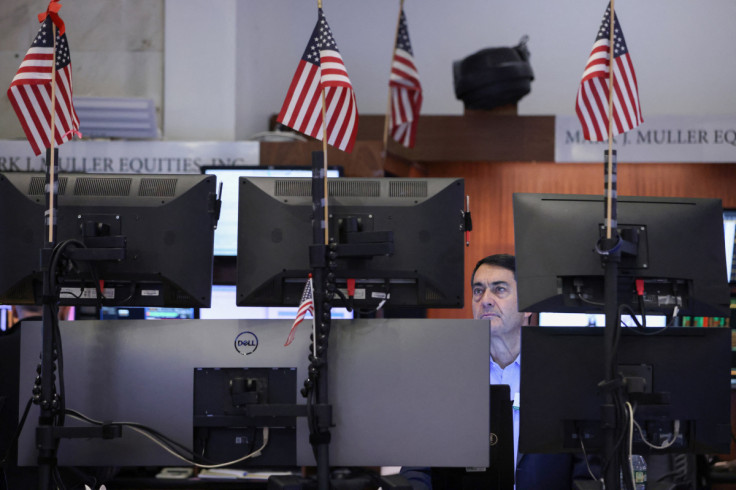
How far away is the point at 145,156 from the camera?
513 cm

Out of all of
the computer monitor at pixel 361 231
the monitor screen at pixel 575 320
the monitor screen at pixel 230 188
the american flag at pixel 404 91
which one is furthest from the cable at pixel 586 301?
the american flag at pixel 404 91

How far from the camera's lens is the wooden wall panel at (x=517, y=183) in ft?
19.6

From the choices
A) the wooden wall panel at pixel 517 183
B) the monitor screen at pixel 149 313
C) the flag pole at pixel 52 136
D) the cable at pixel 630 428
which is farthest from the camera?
the wooden wall panel at pixel 517 183

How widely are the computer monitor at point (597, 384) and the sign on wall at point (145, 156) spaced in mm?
3135

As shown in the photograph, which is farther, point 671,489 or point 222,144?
point 222,144

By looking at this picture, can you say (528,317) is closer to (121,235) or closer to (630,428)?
(630,428)

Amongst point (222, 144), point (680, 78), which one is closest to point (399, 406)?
point (222, 144)

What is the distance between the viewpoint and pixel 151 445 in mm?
2221

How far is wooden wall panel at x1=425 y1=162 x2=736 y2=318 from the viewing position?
598cm

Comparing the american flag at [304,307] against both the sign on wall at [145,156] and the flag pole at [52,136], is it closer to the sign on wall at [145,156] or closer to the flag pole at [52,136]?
the flag pole at [52,136]

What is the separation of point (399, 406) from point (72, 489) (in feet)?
3.46

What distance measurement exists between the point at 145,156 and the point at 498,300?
8.05ft

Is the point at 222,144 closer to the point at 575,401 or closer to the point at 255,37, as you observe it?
the point at 255,37

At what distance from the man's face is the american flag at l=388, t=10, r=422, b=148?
1.67 m
